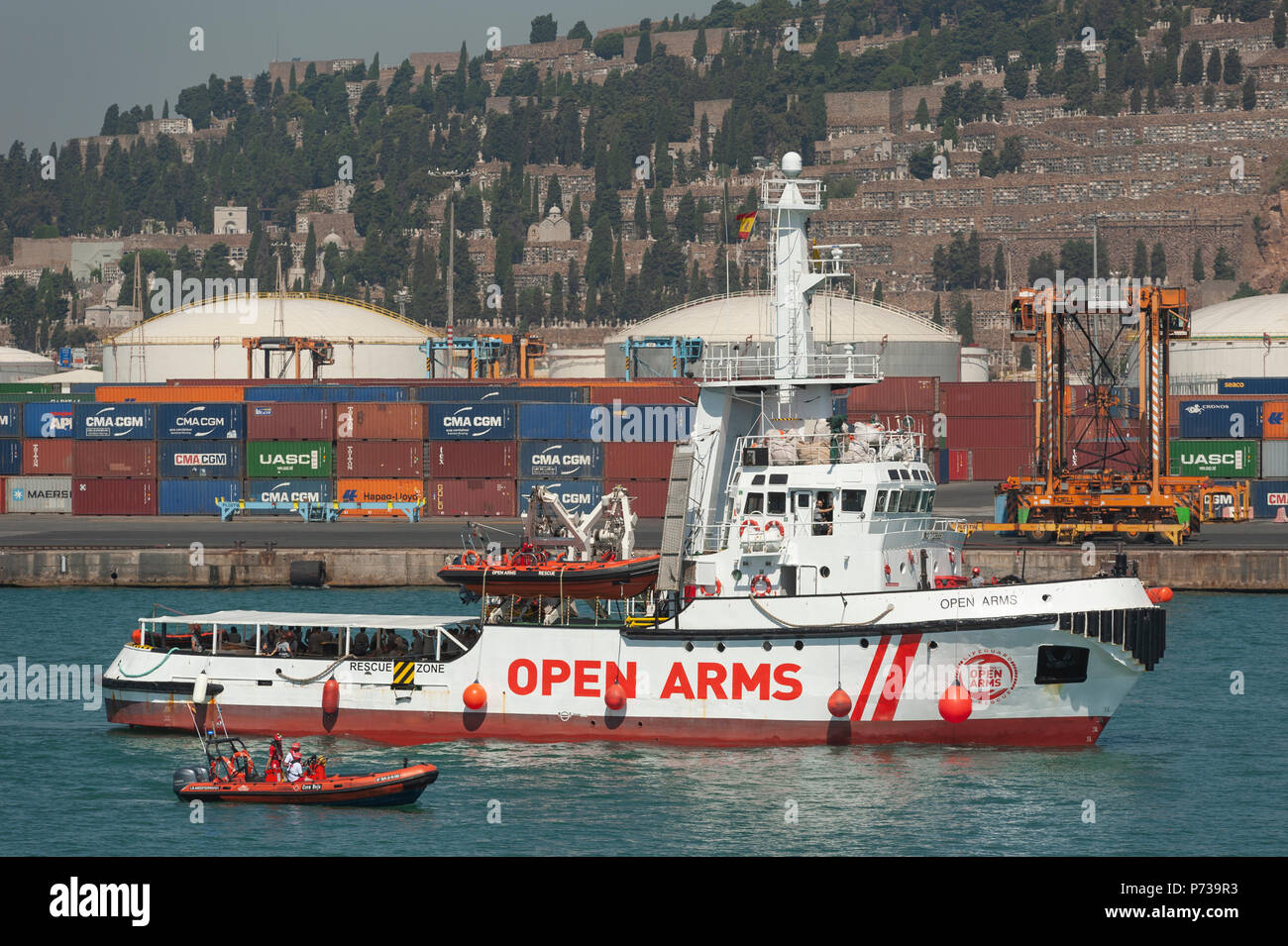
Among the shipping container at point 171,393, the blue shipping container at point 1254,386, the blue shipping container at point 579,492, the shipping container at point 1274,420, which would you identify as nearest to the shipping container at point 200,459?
the shipping container at point 171,393

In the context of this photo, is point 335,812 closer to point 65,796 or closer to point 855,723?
point 65,796

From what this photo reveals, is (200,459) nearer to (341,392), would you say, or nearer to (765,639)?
(341,392)

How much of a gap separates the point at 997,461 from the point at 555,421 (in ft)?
108

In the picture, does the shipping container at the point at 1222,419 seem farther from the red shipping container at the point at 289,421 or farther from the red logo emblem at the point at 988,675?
the red logo emblem at the point at 988,675

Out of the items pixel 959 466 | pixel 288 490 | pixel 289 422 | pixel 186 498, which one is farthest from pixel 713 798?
pixel 959 466

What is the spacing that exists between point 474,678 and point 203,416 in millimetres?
47376

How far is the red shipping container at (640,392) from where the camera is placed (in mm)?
84750

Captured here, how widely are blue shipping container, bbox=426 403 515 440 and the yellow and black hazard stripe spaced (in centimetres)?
4165

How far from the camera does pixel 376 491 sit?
270ft

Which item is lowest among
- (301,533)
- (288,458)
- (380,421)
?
(301,533)

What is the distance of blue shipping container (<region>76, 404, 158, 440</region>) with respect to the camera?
82.2 metres

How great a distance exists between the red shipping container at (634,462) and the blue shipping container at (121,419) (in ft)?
68.6
